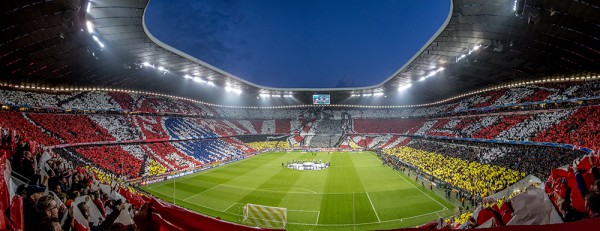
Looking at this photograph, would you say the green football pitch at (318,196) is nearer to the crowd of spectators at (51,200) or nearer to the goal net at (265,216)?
the goal net at (265,216)

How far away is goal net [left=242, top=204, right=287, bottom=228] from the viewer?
18062mm

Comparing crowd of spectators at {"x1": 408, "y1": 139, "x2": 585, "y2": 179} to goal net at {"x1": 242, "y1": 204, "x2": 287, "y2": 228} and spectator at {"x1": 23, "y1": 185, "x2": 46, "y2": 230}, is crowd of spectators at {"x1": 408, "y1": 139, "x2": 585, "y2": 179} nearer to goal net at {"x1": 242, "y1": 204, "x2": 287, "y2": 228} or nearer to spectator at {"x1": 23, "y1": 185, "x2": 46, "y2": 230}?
goal net at {"x1": 242, "y1": 204, "x2": 287, "y2": 228}

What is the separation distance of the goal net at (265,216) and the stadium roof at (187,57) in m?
16.7

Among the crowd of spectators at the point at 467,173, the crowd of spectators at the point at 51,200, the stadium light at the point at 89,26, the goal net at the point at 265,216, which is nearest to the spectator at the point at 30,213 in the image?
the crowd of spectators at the point at 51,200

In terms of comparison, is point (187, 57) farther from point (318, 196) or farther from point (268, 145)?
point (268, 145)

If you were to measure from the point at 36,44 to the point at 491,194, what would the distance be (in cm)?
3910

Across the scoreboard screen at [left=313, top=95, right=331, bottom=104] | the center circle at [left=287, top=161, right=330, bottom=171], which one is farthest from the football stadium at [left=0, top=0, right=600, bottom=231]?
the scoreboard screen at [left=313, top=95, right=331, bottom=104]

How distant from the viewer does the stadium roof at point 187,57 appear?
1792 centimetres

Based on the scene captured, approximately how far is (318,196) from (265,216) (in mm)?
7003

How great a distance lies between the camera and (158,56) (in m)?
32.8

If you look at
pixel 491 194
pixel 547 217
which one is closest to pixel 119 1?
pixel 547 217

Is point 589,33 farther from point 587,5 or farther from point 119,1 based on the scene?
point 119,1

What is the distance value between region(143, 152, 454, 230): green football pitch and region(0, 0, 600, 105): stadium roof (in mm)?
15001

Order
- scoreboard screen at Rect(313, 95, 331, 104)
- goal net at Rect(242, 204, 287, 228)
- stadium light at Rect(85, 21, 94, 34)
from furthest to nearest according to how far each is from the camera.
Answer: scoreboard screen at Rect(313, 95, 331, 104)
stadium light at Rect(85, 21, 94, 34)
goal net at Rect(242, 204, 287, 228)
